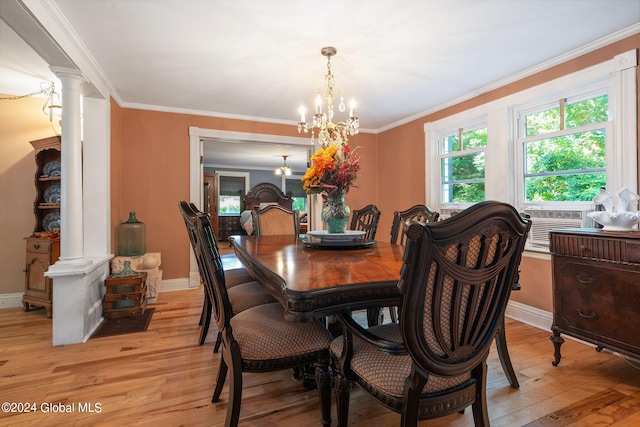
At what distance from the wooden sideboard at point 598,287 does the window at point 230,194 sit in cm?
916

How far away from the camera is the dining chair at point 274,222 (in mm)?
3166

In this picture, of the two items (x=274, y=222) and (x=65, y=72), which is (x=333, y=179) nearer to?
(x=274, y=222)

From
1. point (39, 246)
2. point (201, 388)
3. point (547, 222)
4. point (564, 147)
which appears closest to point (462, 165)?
point (564, 147)

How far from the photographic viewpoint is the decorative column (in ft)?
8.00

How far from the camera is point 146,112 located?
12.5 feet

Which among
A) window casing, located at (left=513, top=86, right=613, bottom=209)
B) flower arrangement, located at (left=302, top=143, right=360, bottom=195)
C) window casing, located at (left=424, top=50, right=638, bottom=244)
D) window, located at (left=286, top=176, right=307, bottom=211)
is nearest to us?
flower arrangement, located at (left=302, top=143, right=360, bottom=195)

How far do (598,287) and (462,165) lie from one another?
6.93 feet

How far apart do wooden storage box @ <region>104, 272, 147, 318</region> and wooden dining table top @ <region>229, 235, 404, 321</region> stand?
190cm

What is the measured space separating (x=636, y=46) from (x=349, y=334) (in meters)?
2.88

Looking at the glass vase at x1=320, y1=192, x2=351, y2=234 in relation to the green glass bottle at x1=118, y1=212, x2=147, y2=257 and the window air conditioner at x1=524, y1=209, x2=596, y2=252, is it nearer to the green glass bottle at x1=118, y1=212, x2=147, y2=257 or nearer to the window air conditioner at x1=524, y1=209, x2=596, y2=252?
the window air conditioner at x1=524, y1=209, x2=596, y2=252

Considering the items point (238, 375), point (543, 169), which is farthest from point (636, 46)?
point (238, 375)

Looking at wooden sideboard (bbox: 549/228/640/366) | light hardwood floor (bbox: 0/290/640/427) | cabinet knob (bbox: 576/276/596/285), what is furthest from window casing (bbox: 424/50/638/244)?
light hardwood floor (bbox: 0/290/640/427)

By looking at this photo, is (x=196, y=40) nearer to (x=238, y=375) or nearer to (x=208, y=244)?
(x=208, y=244)

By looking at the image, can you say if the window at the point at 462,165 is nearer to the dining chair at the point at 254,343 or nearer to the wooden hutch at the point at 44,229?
the dining chair at the point at 254,343
